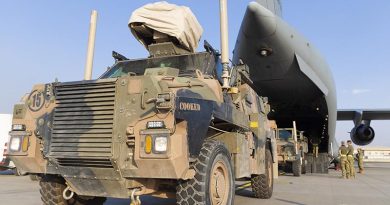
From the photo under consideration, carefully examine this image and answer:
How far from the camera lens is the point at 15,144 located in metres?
4.45

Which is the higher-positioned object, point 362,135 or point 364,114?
point 364,114

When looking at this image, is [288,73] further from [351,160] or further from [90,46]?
[90,46]

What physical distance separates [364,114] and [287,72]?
1887 centimetres

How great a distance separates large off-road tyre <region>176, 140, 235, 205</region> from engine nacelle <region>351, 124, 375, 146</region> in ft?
74.6

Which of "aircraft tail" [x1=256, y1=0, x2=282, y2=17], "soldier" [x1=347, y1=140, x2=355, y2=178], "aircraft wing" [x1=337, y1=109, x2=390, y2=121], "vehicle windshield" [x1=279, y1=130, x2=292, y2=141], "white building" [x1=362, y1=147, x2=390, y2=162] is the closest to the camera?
"aircraft tail" [x1=256, y1=0, x2=282, y2=17]

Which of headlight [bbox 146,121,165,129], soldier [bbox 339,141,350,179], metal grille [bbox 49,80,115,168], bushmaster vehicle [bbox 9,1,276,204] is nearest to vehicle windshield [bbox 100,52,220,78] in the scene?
bushmaster vehicle [bbox 9,1,276,204]

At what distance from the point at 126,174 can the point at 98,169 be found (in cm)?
33

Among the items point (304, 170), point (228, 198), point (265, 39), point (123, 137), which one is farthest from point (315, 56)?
point (123, 137)

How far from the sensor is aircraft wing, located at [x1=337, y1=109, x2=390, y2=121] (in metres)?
28.7

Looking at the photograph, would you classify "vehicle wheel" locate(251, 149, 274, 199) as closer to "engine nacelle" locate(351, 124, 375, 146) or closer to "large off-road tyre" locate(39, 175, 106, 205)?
"large off-road tyre" locate(39, 175, 106, 205)

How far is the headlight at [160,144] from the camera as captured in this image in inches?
145

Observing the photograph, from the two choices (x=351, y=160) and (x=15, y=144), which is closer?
(x=15, y=144)

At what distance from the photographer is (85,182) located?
4.22 metres

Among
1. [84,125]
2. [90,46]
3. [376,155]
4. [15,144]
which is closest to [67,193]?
[15,144]
